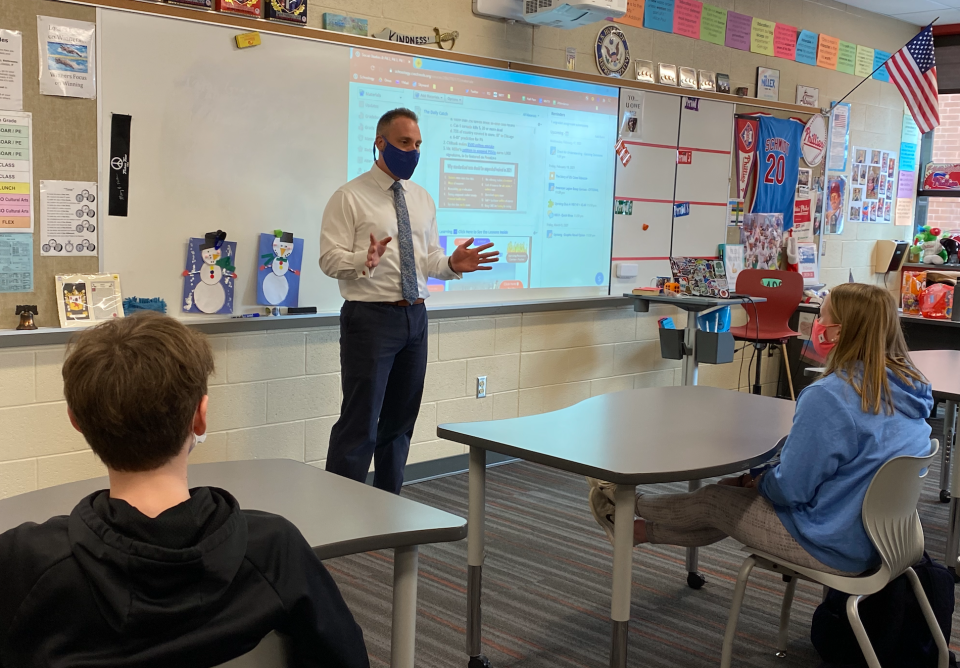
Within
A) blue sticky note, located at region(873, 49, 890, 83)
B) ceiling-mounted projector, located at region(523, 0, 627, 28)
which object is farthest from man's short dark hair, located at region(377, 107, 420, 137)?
blue sticky note, located at region(873, 49, 890, 83)

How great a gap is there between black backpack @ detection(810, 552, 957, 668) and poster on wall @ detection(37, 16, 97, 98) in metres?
2.96

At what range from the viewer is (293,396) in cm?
385

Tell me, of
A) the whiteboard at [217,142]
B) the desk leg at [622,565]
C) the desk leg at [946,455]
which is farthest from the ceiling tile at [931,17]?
the desk leg at [622,565]

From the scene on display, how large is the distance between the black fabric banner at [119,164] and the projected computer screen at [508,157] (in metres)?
0.99

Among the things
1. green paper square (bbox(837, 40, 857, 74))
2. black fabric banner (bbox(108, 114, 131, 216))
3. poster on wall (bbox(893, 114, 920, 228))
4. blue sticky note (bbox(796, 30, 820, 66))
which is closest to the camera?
black fabric banner (bbox(108, 114, 131, 216))

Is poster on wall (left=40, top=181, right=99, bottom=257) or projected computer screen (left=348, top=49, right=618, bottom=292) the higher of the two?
projected computer screen (left=348, top=49, right=618, bottom=292)

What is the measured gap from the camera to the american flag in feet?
19.4

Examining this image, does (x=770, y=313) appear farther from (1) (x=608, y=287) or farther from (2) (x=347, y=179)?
(2) (x=347, y=179)

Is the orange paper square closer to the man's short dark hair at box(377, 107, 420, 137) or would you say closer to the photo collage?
the photo collage

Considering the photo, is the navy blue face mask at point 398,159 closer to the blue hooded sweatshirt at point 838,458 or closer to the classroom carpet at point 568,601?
the classroom carpet at point 568,601

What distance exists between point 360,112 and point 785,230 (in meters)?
3.55

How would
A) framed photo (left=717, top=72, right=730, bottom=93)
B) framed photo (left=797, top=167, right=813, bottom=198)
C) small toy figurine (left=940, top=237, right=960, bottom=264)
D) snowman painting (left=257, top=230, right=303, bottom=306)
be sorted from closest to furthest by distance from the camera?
snowman painting (left=257, top=230, right=303, bottom=306) < framed photo (left=717, top=72, right=730, bottom=93) < framed photo (left=797, top=167, right=813, bottom=198) < small toy figurine (left=940, top=237, right=960, bottom=264)

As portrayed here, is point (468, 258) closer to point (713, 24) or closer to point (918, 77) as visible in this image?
point (713, 24)

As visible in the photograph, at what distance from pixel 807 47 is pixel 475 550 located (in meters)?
5.09
